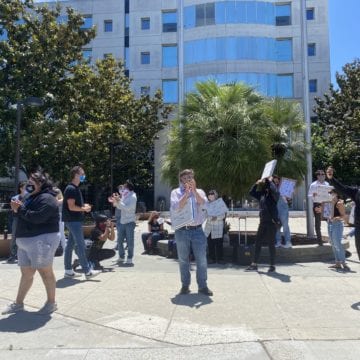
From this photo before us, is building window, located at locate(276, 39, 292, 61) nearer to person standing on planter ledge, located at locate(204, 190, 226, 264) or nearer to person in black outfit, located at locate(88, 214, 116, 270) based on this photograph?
person standing on planter ledge, located at locate(204, 190, 226, 264)

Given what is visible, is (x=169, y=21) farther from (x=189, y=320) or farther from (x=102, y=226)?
(x=189, y=320)

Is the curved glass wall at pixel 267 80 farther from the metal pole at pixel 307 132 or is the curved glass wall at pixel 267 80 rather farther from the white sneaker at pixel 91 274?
the white sneaker at pixel 91 274

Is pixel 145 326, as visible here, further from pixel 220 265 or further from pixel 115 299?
pixel 220 265

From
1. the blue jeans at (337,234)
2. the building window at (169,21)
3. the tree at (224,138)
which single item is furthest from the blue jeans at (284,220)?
the building window at (169,21)

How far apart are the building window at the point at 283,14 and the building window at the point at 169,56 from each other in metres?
9.77

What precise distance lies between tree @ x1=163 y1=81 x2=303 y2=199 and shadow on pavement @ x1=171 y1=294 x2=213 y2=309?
4.69 m

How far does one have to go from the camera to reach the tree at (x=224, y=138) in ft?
37.0

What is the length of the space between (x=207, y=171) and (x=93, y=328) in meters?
6.24

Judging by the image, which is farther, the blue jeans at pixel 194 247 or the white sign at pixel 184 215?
the blue jeans at pixel 194 247

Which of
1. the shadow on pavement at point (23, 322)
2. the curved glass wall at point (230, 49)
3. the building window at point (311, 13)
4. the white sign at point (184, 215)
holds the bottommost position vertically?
the shadow on pavement at point (23, 322)

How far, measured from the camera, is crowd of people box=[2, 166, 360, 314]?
5.96m

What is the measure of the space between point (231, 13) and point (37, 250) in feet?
122

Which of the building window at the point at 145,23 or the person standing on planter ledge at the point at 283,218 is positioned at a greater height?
the building window at the point at 145,23

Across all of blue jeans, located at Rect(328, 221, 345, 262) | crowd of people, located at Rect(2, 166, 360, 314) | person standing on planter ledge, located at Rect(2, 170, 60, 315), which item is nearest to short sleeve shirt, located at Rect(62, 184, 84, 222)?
crowd of people, located at Rect(2, 166, 360, 314)
